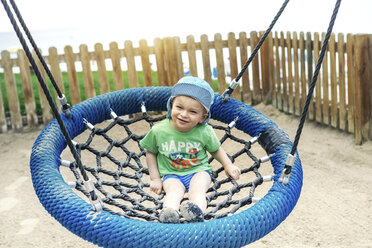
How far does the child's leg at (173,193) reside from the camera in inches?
74.9

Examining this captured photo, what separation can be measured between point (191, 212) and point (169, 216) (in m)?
0.09

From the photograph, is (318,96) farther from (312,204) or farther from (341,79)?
(312,204)

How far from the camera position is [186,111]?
2.05 meters

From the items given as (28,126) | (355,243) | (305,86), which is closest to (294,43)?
(305,86)

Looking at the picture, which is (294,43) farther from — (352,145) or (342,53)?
(352,145)

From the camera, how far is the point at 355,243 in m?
2.95

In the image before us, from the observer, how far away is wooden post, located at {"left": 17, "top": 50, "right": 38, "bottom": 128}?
566cm

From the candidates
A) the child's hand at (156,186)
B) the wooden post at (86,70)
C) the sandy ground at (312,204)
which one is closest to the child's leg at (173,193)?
the child's hand at (156,186)

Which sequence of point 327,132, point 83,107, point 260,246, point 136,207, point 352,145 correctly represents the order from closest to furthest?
1. point 136,207
2. point 83,107
3. point 260,246
4. point 352,145
5. point 327,132

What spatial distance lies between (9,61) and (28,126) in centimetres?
88

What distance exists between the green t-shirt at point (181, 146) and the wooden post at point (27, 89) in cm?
398

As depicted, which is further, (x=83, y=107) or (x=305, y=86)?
(x=305, y=86)

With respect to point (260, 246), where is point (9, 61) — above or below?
above

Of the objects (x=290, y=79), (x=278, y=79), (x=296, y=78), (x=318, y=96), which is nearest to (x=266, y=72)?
(x=278, y=79)
